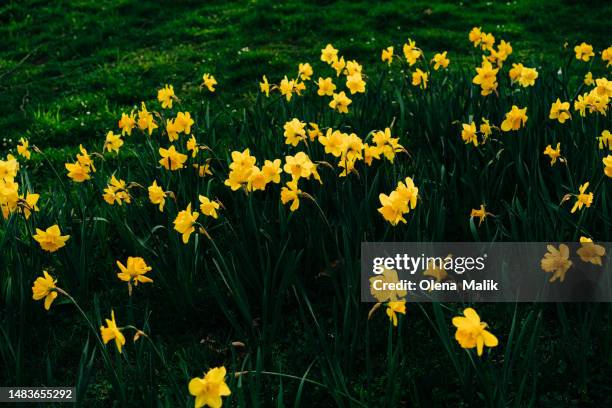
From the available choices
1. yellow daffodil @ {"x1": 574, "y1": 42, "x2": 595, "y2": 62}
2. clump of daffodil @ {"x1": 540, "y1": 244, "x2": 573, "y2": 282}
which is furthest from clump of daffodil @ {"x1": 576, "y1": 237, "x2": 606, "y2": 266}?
yellow daffodil @ {"x1": 574, "y1": 42, "x2": 595, "y2": 62}

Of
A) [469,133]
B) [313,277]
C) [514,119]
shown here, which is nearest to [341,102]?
[469,133]

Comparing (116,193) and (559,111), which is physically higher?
(559,111)

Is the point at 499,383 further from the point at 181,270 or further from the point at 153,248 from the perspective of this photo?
the point at 153,248

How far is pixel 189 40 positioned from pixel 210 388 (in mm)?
6013

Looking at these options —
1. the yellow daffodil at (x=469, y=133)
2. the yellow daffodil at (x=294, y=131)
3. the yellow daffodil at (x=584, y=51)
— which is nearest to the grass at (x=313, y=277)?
the yellow daffodil at (x=469, y=133)

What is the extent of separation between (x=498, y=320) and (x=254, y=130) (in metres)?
1.75

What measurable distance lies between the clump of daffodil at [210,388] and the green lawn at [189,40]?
364 cm

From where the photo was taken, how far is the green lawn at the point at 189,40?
538 centimetres

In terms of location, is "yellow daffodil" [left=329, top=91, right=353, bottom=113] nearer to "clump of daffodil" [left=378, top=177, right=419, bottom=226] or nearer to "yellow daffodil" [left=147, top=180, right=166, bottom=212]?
"yellow daffodil" [left=147, top=180, right=166, bottom=212]

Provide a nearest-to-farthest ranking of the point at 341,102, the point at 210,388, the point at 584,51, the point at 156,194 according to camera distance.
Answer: the point at 210,388 → the point at 156,194 → the point at 341,102 → the point at 584,51

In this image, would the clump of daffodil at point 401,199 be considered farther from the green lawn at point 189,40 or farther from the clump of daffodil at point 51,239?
the green lawn at point 189,40

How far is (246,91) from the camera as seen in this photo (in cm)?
540

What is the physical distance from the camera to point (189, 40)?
271 inches

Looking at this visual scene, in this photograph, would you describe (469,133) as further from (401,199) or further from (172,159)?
(172,159)
